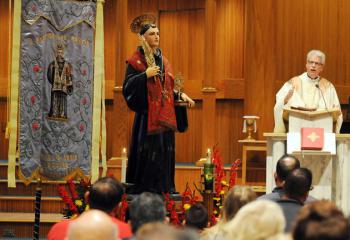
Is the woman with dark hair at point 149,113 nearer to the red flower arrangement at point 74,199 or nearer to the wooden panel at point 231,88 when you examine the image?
the red flower arrangement at point 74,199

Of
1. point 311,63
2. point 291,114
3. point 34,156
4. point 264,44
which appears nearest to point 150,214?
point 34,156

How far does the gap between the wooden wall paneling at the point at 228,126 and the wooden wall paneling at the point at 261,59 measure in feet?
2.61

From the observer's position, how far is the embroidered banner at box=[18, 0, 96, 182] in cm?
730

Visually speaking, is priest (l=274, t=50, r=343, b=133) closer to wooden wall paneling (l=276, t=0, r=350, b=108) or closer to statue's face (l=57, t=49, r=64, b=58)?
wooden wall paneling (l=276, t=0, r=350, b=108)

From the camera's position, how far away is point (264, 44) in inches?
468

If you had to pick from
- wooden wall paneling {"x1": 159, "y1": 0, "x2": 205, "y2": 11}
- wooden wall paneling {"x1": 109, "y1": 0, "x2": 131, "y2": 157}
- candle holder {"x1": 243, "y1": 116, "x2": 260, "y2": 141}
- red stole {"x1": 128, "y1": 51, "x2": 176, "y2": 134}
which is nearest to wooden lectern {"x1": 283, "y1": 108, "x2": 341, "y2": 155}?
red stole {"x1": 128, "y1": 51, "x2": 176, "y2": 134}

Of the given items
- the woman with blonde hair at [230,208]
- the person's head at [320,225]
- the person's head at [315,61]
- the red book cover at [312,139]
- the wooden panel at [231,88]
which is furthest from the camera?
the wooden panel at [231,88]

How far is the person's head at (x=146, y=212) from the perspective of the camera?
4.57 m

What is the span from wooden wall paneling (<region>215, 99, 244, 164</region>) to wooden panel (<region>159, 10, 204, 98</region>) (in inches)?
26.7

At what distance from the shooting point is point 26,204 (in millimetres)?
10258

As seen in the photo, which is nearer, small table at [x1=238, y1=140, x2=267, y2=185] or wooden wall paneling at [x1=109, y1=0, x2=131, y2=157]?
small table at [x1=238, y1=140, x2=267, y2=185]

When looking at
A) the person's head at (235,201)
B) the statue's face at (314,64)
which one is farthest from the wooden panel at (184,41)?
the person's head at (235,201)

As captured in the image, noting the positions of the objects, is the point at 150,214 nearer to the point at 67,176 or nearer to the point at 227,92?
the point at 67,176

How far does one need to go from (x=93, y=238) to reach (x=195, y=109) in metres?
9.27
